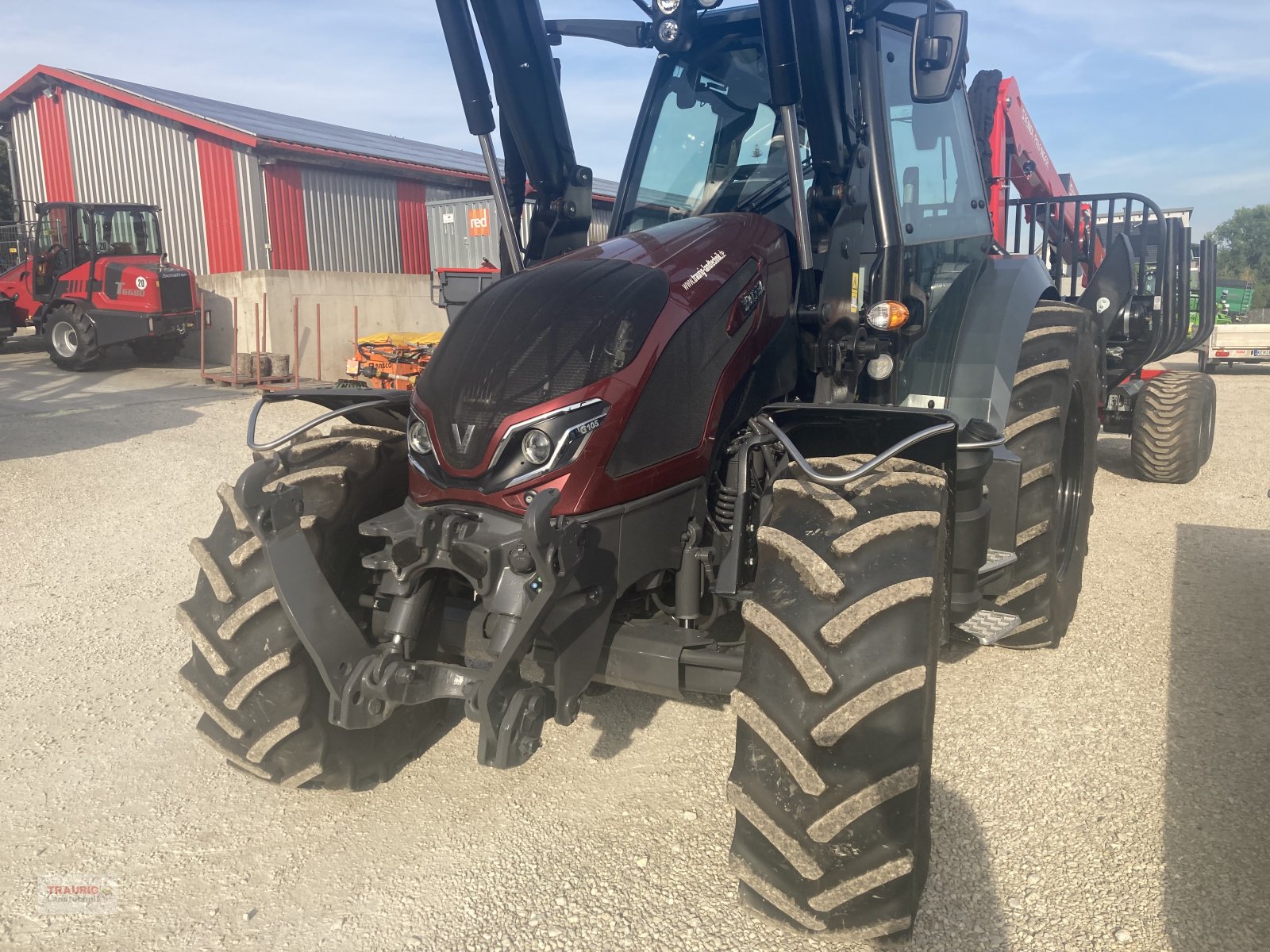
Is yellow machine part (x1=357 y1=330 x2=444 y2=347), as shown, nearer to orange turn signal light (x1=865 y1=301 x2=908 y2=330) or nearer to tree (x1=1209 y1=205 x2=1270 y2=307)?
orange turn signal light (x1=865 y1=301 x2=908 y2=330)

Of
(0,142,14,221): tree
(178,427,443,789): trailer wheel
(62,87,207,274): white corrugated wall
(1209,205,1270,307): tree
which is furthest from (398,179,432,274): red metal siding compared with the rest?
(1209,205,1270,307): tree

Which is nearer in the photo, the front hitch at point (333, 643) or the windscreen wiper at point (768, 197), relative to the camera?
the front hitch at point (333, 643)

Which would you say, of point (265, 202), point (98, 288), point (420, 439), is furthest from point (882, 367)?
point (265, 202)

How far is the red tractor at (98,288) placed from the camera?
52.5 feet

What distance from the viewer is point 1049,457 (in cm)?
400

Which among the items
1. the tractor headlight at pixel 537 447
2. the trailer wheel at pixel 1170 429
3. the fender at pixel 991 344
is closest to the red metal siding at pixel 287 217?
the trailer wheel at pixel 1170 429

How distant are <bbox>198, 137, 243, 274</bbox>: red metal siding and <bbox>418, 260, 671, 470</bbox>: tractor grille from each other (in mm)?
17483

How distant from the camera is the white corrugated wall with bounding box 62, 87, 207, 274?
19281mm

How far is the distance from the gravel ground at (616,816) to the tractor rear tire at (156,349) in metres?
13.0

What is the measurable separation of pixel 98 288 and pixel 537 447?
16.6 meters

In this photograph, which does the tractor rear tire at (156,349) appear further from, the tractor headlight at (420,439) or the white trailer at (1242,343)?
the white trailer at (1242,343)

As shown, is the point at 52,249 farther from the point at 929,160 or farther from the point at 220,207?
the point at 929,160

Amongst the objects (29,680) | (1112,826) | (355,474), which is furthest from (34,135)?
(1112,826)

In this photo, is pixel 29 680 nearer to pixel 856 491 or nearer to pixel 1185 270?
pixel 856 491
